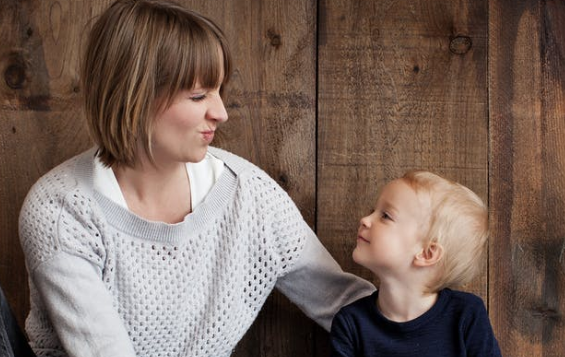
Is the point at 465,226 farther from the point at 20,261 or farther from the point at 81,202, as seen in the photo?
the point at 20,261

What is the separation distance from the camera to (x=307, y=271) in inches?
64.6

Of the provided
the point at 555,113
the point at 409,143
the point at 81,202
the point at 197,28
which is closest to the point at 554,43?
the point at 555,113

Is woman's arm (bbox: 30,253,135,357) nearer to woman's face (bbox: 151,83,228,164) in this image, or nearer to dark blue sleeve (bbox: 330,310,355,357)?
woman's face (bbox: 151,83,228,164)

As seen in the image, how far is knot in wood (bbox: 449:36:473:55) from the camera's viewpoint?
5.67 ft

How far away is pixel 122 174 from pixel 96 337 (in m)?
0.32

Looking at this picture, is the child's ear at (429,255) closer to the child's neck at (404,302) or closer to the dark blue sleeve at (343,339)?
the child's neck at (404,302)

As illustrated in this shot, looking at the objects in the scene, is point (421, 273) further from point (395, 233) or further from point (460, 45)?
point (460, 45)

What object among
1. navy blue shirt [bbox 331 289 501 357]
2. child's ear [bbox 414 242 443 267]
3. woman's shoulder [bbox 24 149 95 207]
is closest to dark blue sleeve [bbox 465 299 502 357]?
navy blue shirt [bbox 331 289 501 357]

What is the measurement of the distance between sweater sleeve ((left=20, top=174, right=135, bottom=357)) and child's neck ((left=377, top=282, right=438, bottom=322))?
49 centimetres

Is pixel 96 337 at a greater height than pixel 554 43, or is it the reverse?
pixel 554 43

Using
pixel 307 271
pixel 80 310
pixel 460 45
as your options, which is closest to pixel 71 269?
pixel 80 310

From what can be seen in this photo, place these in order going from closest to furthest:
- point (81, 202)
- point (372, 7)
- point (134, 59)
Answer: point (134, 59)
point (81, 202)
point (372, 7)

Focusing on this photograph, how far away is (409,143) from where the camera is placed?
1745 mm

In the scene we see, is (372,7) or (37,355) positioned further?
(372,7)
